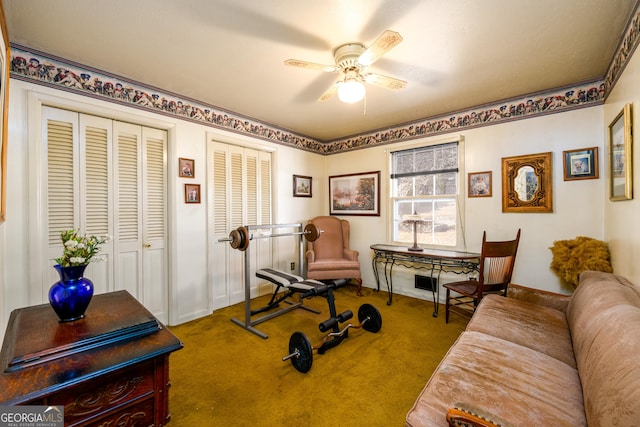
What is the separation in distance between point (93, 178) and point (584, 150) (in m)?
4.87

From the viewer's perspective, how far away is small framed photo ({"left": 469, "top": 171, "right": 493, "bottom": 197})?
3.29 m

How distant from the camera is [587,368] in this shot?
47.2 inches

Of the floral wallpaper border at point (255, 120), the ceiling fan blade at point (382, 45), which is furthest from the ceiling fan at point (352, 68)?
the floral wallpaper border at point (255, 120)

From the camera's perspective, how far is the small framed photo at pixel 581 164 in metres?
2.66

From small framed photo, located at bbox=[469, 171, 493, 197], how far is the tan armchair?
180cm

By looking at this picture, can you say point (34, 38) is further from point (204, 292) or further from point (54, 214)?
point (204, 292)

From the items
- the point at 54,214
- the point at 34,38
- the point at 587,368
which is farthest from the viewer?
the point at 54,214

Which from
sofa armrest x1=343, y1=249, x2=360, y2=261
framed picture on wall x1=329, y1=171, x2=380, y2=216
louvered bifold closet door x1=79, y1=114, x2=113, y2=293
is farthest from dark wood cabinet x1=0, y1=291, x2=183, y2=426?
framed picture on wall x1=329, y1=171, x2=380, y2=216

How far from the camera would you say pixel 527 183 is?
3025 mm

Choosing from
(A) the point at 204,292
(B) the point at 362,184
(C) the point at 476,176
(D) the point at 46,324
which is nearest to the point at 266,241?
(A) the point at 204,292

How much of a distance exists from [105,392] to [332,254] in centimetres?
342

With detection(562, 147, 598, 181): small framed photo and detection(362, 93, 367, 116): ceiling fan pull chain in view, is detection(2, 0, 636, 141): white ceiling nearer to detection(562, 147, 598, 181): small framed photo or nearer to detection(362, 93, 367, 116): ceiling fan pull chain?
detection(362, 93, 367, 116): ceiling fan pull chain

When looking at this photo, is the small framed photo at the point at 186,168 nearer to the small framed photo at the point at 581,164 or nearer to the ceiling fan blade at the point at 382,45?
the ceiling fan blade at the point at 382,45

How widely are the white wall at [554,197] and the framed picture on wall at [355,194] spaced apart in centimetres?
121
